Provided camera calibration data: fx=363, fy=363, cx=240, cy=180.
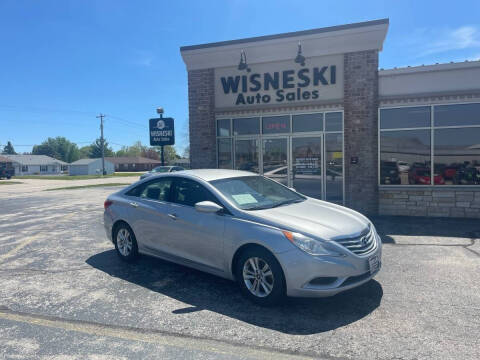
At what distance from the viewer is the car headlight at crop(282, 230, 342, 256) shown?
386cm

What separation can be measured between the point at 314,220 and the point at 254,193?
42.8 inches

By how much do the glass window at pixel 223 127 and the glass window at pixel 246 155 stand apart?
1.53 ft

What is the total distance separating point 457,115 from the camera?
9438 mm

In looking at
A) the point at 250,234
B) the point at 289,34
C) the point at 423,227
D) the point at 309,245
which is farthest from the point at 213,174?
the point at 289,34

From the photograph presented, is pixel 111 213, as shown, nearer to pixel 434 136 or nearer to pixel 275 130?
pixel 275 130

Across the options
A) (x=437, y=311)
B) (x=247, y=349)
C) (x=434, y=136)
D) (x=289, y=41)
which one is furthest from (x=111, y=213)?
(x=434, y=136)

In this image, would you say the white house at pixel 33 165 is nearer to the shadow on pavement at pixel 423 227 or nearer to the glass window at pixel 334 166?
the glass window at pixel 334 166

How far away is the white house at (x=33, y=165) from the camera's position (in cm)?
8012

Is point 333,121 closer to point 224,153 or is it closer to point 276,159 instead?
point 276,159

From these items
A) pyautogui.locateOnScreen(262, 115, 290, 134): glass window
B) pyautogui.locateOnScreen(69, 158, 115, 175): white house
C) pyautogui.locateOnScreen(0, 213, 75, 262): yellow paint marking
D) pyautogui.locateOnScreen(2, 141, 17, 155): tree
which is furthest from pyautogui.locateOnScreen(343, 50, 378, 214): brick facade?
pyautogui.locateOnScreen(2, 141, 17, 155): tree

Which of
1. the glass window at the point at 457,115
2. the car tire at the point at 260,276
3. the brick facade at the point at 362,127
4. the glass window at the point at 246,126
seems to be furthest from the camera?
the glass window at the point at 246,126

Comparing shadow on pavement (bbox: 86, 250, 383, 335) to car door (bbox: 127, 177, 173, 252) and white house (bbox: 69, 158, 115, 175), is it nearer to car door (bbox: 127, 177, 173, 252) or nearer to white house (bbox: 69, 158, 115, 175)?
car door (bbox: 127, 177, 173, 252)

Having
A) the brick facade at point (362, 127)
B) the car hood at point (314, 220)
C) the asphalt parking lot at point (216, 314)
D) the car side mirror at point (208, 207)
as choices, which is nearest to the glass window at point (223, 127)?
the brick facade at point (362, 127)

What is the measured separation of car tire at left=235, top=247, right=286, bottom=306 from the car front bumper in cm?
11
